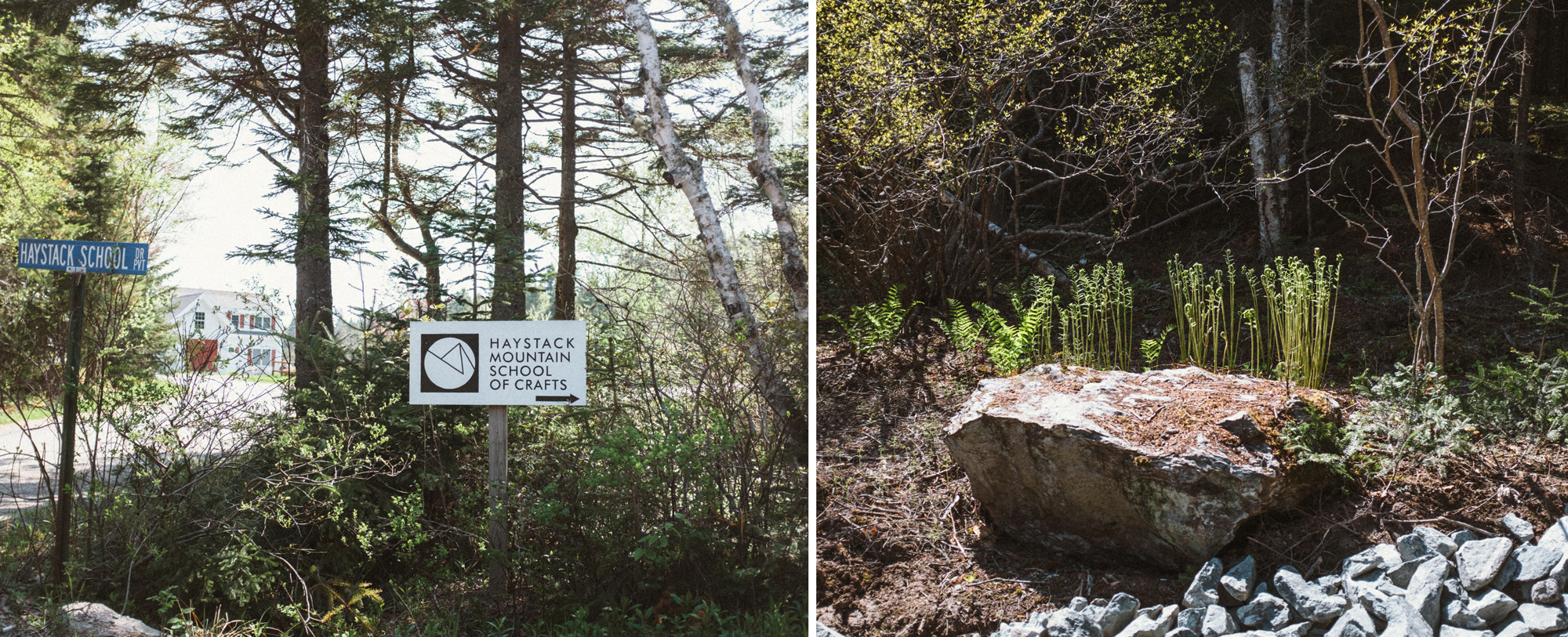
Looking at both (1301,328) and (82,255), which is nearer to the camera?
(82,255)

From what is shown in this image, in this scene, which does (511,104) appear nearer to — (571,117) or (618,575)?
(571,117)

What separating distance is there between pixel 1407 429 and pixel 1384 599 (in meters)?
0.51

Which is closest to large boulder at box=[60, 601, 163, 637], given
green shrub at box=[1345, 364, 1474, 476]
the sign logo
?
the sign logo

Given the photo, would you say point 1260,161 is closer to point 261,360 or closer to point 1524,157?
point 1524,157

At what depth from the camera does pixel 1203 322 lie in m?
2.89

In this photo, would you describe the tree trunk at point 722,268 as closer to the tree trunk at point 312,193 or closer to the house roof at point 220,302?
the tree trunk at point 312,193

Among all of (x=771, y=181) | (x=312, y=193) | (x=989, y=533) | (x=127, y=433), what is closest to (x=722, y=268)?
(x=771, y=181)

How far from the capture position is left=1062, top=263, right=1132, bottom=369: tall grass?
9.50 ft

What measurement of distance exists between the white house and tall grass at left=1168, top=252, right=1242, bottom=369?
3053mm

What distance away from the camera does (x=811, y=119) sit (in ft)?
7.09

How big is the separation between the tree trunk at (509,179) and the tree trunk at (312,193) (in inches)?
23.2

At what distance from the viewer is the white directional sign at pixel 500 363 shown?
2.41 meters

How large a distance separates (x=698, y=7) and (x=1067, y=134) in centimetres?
160

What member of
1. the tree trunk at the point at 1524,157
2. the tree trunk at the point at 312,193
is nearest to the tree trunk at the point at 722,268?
the tree trunk at the point at 312,193
